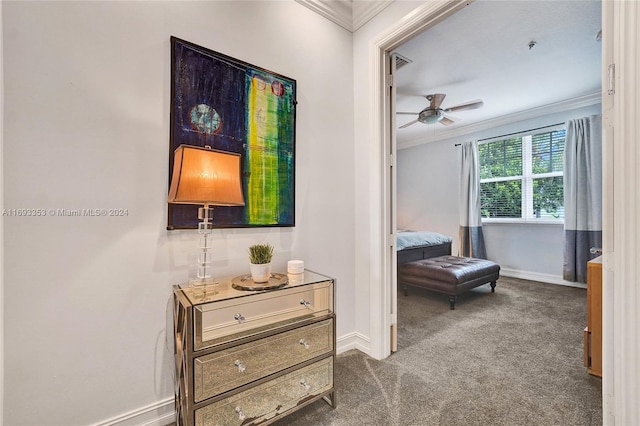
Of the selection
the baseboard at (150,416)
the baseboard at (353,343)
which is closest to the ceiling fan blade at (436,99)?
the baseboard at (353,343)

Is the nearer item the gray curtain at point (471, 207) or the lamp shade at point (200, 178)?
the lamp shade at point (200, 178)

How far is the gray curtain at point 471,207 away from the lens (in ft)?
17.4

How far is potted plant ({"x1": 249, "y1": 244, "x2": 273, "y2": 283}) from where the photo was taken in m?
1.55

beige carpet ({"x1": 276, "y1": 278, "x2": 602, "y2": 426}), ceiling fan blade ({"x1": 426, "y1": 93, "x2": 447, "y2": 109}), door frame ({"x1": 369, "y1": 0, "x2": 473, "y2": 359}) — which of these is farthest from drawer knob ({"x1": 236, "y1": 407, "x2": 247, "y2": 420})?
ceiling fan blade ({"x1": 426, "y1": 93, "x2": 447, "y2": 109})

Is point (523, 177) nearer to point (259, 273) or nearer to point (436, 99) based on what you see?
point (436, 99)

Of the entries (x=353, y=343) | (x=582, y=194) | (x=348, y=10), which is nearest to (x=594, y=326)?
(x=353, y=343)

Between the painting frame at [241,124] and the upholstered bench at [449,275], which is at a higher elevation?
the painting frame at [241,124]

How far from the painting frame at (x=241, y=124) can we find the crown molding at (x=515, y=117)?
4587 mm

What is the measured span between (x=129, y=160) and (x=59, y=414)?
3.85 feet

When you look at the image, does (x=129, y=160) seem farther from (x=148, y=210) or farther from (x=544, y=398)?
(x=544, y=398)

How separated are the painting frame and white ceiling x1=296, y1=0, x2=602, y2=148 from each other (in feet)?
2.78

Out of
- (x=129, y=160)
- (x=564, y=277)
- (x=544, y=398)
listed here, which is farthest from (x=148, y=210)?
(x=564, y=277)

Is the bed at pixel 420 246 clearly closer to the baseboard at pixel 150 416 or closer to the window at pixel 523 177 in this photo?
the window at pixel 523 177

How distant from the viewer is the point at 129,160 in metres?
1.43
